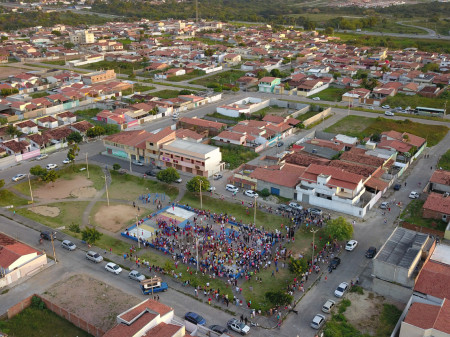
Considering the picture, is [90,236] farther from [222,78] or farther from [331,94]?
[222,78]

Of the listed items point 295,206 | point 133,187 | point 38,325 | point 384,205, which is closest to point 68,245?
point 38,325

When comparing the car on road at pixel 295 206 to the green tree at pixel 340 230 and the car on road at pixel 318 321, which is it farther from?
the car on road at pixel 318 321

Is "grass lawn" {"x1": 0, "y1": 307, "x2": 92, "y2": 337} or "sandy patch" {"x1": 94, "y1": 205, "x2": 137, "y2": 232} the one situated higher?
"sandy patch" {"x1": 94, "y1": 205, "x2": 137, "y2": 232}

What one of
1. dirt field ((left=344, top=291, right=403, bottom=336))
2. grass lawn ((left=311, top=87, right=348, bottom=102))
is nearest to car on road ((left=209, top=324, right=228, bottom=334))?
dirt field ((left=344, top=291, right=403, bottom=336))

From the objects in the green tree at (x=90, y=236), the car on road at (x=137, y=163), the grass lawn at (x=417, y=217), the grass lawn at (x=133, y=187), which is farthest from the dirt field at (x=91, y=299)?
the grass lawn at (x=417, y=217)

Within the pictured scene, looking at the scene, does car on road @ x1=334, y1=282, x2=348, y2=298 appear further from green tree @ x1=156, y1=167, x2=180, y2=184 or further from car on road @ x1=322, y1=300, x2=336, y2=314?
green tree @ x1=156, y1=167, x2=180, y2=184

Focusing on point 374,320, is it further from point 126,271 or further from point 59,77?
point 59,77
